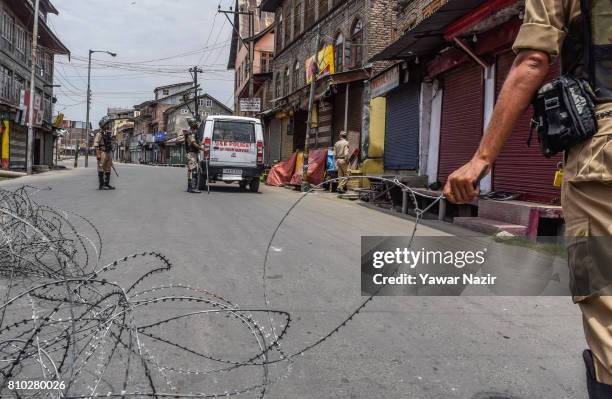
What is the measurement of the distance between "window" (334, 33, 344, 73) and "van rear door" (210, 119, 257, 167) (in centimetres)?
843

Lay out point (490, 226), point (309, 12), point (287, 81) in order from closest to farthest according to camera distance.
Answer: point (490, 226) → point (309, 12) → point (287, 81)

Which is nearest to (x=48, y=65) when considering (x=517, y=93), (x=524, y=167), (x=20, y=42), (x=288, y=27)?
(x=20, y=42)

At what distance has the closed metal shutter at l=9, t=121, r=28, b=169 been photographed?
30.0 metres

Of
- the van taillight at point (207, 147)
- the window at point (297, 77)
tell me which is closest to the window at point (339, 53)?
the window at point (297, 77)

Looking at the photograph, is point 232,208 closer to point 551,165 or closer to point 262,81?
point 551,165

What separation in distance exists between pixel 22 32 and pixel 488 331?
38.4 m

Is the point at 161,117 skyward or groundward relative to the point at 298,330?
skyward

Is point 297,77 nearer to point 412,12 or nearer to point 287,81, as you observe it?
point 287,81

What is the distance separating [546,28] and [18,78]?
37539 mm

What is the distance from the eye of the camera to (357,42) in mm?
22438

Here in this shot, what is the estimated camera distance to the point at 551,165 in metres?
9.41

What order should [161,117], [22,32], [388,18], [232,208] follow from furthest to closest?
1. [161,117]
2. [22,32]
3. [388,18]
4. [232,208]

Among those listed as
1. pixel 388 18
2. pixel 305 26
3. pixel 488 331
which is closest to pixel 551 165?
pixel 488 331

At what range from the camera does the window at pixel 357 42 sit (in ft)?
71.7
